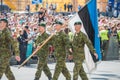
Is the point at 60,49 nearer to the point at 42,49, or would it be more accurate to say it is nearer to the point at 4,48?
the point at 42,49

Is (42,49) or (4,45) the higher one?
(4,45)

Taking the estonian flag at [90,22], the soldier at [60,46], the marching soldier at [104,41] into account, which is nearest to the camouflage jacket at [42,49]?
the soldier at [60,46]

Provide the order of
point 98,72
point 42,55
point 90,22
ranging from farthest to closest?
point 98,72, point 90,22, point 42,55

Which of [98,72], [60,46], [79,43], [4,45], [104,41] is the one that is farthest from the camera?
[104,41]

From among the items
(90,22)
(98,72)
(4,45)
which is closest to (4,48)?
(4,45)

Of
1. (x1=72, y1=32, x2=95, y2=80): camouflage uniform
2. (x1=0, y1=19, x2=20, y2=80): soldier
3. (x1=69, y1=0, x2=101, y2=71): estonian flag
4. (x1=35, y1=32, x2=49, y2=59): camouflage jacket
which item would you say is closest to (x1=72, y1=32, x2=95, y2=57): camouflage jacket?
(x1=72, y1=32, x2=95, y2=80): camouflage uniform

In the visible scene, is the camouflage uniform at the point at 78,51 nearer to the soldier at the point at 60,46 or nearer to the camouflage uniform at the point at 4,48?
the soldier at the point at 60,46

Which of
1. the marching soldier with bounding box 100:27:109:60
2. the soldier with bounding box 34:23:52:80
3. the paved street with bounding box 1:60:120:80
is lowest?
the paved street with bounding box 1:60:120:80

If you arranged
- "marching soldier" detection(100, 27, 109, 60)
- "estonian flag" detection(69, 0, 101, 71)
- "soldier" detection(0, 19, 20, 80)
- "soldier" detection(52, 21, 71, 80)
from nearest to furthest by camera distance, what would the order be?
"soldier" detection(0, 19, 20, 80) → "soldier" detection(52, 21, 71, 80) → "estonian flag" detection(69, 0, 101, 71) → "marching soldier" detection(100, 27, 109, 60)

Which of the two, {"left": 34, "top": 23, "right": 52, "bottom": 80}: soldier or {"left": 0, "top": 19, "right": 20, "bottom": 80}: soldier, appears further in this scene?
{"left": 34, "top": 23, "right": 52, "bottom": 80}: soldier

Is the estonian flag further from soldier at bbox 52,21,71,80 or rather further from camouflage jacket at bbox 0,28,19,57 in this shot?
camouflage jacket at bbox 0,28,19,57

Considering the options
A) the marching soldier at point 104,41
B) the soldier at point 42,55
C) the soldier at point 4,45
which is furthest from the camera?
the marching soldier at point 104,41

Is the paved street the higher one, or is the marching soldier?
the marching soldier

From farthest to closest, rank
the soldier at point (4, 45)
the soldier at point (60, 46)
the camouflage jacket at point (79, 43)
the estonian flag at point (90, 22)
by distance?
the estonian flag at point (90, 22) < the soldier at point (60, 46) < the camouflage jacket at point (79, 43) < the soldier at point (4, 45)
